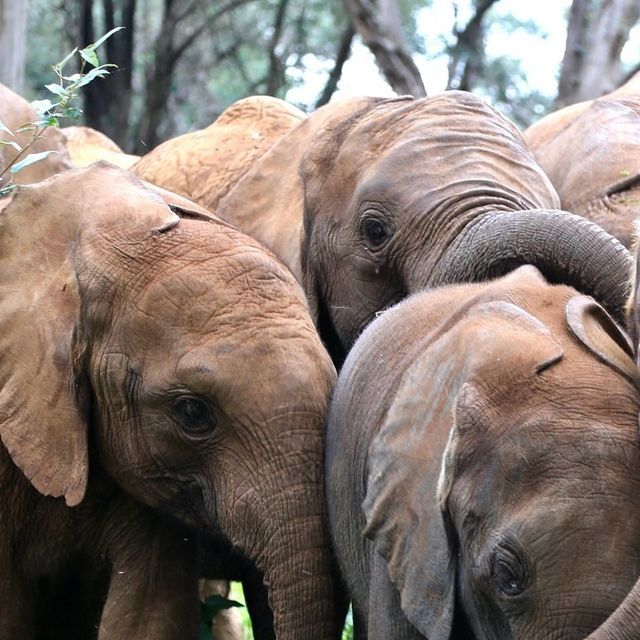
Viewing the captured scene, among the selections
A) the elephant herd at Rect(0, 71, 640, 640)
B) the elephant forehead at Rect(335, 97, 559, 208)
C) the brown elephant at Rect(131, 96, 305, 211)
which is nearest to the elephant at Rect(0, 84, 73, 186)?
the brown elephant at Rect(131, 96, 305, 211)

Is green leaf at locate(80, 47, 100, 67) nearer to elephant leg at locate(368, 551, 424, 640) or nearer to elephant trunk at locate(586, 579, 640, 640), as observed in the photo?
elephant leg at locate(368, 551, 424, 640)

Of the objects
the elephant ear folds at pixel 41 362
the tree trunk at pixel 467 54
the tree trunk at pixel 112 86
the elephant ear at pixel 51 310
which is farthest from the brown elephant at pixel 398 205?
the tree trunk at pixel 112 86

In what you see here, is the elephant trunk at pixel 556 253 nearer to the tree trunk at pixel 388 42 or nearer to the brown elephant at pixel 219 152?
the brown elephant at pixel 219 152

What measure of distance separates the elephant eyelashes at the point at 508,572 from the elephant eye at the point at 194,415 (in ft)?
3.77

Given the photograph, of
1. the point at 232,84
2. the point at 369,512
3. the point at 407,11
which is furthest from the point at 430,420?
the point at 232,84

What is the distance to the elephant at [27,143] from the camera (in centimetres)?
576

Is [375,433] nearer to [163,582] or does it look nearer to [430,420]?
[430,420]

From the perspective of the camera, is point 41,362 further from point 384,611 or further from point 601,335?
point 601,335

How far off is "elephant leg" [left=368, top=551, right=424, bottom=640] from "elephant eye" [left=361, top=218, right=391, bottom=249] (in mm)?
1664

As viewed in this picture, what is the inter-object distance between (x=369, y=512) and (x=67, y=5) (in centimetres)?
1223

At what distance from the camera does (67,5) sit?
1503 centimetres

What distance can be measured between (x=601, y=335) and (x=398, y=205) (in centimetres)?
170

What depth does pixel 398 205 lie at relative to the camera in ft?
16.8

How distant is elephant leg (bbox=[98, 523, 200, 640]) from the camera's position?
439 cm
